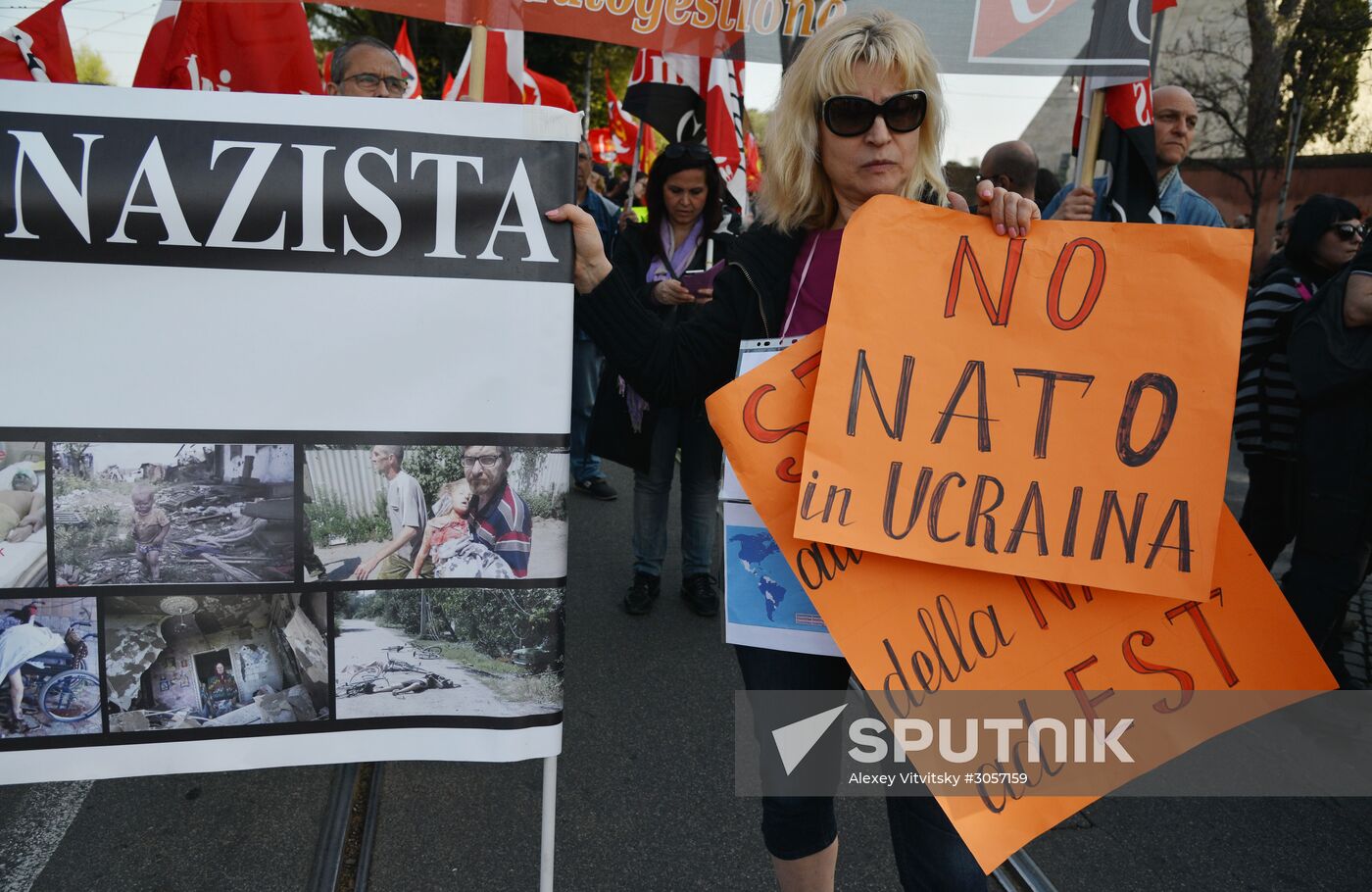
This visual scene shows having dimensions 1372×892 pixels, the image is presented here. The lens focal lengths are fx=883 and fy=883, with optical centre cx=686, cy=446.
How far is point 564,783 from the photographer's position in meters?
2.52

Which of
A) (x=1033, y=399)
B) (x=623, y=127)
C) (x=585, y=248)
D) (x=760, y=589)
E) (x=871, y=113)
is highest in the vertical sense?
(x=623, y=127)

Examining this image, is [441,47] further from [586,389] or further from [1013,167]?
[1013,167]

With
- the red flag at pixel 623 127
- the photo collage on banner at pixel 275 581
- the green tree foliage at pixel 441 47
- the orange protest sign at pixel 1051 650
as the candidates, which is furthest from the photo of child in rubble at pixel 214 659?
the green tree foliage at pixel 441 47

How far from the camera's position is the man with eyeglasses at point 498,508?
57.6 inches

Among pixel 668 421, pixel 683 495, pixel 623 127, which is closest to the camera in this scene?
pixel 668 421

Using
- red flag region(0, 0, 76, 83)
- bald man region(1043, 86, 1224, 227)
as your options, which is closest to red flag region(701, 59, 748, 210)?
bald man region(1043, 86, 1224, 227)

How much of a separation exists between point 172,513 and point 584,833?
1.39 meters

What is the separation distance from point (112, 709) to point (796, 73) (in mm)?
1573

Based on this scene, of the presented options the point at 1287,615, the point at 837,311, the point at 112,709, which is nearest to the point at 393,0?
the point at 837,311

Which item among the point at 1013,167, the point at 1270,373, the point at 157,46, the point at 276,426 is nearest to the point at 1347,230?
the point at 1270,373

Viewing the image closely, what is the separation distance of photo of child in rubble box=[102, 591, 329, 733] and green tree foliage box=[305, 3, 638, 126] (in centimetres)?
1990

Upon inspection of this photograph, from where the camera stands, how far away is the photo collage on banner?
4.52 ft

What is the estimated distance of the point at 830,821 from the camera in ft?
5.39

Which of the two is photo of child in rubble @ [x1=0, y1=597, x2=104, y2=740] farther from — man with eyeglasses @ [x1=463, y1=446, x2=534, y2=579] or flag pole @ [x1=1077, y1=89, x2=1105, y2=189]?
flag pole @ [x1=1077, y1=89, x2=1105, y2=189]
